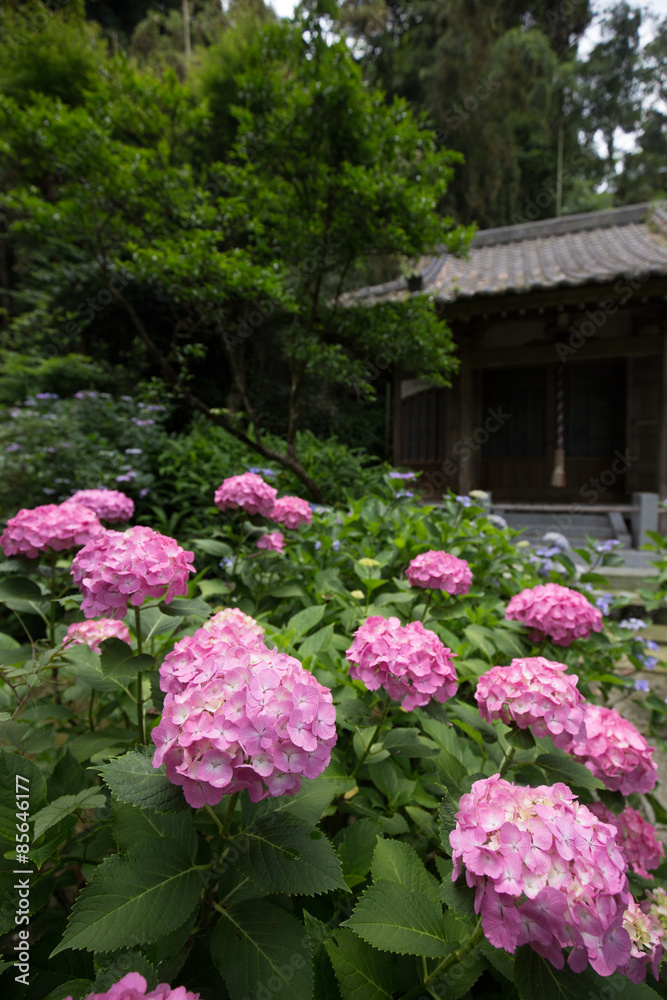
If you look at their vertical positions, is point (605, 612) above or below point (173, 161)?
below

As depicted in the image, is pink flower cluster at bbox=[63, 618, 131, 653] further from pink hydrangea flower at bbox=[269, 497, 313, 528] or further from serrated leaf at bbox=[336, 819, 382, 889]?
pink hydrangea flower at bbox=[269, 497, 313, 528]

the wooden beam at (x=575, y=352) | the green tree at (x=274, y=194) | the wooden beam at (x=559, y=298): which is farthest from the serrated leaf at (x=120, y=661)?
the wooden beam at (x=575, y=352)

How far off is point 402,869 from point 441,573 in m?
0.83

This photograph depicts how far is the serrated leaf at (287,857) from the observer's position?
24.8 inches

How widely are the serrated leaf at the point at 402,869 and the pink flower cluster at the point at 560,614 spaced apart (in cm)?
75

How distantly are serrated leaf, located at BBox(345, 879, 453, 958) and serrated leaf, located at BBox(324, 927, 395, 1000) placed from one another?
0.10m

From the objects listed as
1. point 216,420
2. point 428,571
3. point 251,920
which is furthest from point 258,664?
point 216,420

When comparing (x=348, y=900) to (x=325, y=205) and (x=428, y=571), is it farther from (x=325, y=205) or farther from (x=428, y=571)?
(x=325, y=205)

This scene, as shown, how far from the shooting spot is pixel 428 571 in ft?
5.10

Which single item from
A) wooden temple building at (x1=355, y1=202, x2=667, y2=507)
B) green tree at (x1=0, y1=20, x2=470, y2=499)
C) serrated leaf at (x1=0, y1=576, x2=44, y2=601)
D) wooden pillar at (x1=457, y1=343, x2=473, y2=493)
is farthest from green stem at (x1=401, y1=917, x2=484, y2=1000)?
wooden pillar at (x1=457, y1=343, x2=473, y2=493)

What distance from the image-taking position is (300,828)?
685 mm

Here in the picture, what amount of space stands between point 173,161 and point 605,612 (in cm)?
741

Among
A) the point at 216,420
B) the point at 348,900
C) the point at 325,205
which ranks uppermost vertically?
the point at 325,205

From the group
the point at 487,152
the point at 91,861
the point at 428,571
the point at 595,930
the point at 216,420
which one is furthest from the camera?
the point at 487,152
